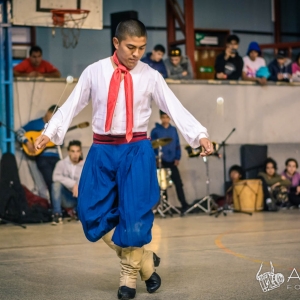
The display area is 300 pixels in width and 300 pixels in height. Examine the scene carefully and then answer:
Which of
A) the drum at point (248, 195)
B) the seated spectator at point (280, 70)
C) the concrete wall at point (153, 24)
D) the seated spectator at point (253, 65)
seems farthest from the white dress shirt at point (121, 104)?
the concrete wall at point (153, 24)

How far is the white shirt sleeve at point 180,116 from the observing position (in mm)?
5121

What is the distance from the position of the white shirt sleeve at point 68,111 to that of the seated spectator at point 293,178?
8292 mm

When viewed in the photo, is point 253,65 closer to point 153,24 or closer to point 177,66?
point 177,66

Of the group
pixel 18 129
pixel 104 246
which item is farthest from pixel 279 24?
pixel 104 246

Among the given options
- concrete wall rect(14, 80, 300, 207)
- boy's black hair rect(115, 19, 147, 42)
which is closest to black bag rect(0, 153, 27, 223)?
concrete wall rect(14, 80, 300, 207)

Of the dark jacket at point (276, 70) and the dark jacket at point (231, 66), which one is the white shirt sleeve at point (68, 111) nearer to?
the dark jacket at point (231, 66)

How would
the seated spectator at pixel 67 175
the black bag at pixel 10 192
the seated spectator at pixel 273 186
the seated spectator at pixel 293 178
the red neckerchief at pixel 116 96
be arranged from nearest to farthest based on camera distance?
the red neckerchief at pixel 116 96 < the black bag at pixel 10 192 < the seated spectator at pixel 67 175 < the seated spectator at pixel 273 186 < the seated spectator at pixel 293 178

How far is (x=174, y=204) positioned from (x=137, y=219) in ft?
25.6

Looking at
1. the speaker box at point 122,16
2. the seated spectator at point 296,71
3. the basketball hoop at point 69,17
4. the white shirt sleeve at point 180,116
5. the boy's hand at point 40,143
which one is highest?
the speaker box at point 122,16

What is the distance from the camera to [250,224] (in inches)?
403

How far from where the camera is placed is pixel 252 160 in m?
13.3

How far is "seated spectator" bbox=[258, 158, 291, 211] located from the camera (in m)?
12.6

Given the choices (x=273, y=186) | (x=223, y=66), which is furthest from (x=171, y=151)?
(x=223, y=66)

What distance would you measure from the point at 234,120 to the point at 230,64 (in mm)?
1034
